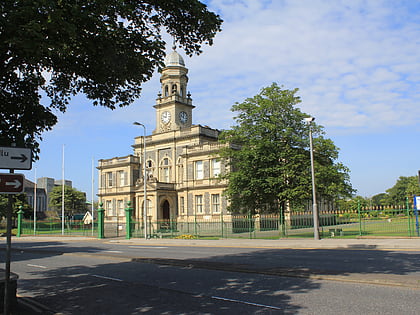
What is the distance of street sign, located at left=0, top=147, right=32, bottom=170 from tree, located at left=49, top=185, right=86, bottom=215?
258ft

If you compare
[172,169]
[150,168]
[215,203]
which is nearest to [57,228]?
[150,168]

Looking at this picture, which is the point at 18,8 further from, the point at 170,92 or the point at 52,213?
the point at 52,213

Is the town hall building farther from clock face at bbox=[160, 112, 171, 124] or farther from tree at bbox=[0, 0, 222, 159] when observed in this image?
tree at bbox=[0, 0, 222, 159]

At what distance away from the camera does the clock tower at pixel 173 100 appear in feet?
175

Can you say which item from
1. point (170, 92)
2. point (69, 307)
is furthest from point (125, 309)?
point (170, 92)

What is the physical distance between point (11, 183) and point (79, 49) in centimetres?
406

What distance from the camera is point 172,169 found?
51.7 metres

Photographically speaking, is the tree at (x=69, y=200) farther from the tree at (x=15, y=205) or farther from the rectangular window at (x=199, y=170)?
the rectangular window at (x=199, y=170)

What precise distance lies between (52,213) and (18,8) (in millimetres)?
94950

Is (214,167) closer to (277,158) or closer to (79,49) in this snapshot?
(277,158)

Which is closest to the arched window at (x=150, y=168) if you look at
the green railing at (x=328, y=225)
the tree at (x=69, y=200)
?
the green railing at (x=328, y=225)

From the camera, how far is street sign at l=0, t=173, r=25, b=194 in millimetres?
6180

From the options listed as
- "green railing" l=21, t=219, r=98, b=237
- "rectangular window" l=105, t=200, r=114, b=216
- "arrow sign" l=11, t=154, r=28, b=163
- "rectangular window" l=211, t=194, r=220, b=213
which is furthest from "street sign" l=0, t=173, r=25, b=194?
"rectangular window" l=105, t=200, r=114, b=216

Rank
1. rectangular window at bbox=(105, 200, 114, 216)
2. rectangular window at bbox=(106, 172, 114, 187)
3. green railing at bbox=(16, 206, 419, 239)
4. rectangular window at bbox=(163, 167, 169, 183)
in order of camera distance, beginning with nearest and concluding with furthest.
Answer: green railing at bbox=(16, 206, 419, 239)
rectangular window at bbox=(163, 167, 169, 183)
rectangular window at bbox=(105, 200, 114, 216)
rectangular window at bbox=(106, 172, 114, 187)
